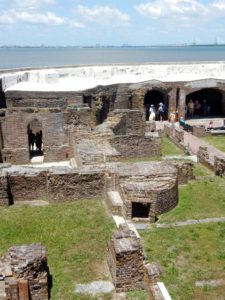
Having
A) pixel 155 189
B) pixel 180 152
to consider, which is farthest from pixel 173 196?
pixel 180 152

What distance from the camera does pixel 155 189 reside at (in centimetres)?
1217

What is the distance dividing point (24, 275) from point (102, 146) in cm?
939

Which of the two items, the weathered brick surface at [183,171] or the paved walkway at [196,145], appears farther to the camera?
the paved walkway at [196,145]

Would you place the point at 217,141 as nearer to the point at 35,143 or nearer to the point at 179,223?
the point at 35,143

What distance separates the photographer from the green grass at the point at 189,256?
345 inches

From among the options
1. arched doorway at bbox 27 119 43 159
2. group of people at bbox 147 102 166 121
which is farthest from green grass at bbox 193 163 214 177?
group of people at bbox 147 102 166 121

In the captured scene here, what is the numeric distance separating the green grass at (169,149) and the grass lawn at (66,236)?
7637 millimetres

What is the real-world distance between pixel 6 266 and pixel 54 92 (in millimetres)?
16781

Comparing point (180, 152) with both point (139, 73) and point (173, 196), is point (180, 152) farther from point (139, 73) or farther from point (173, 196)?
point (139, 73)

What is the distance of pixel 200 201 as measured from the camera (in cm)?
1341

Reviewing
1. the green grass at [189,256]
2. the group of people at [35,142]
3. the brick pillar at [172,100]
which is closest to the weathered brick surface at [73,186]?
the green grass at [189,256]

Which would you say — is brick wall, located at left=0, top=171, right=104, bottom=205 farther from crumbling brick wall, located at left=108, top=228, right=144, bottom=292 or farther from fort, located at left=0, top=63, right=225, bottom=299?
crumbling brick wall, located at left=108, top=228, right=144, bottom=292

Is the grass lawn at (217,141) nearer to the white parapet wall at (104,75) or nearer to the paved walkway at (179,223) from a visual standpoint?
the white parapet wall at (104,75)

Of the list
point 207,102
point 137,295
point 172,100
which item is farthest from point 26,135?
point 207,102
